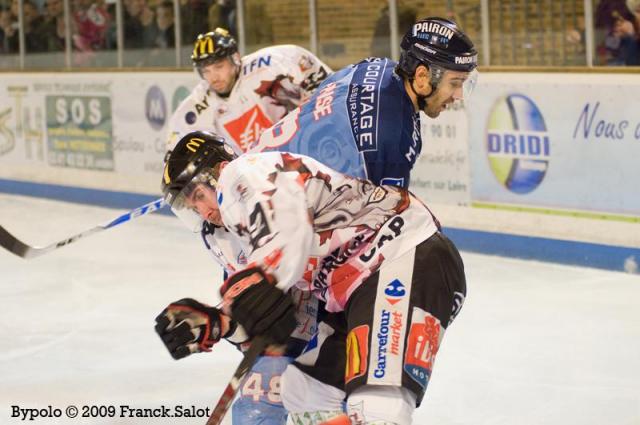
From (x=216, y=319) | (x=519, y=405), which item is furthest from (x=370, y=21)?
(x=216, y=319)

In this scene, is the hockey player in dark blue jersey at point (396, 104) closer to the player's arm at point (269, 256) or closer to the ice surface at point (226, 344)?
the player's arm at point (269, 256)

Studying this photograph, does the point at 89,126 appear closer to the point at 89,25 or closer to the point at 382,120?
the point at 89,25

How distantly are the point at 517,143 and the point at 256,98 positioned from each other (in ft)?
7.16

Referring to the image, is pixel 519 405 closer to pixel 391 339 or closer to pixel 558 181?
pixel 391 339

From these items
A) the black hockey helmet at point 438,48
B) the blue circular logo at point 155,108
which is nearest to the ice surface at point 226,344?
the black hockey helmet at point 438,48

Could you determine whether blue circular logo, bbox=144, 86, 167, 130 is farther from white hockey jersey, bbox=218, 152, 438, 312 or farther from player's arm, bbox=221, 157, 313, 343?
player's arm, bbox=221, 157, 313, 343

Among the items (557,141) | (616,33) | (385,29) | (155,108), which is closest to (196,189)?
(557,141)

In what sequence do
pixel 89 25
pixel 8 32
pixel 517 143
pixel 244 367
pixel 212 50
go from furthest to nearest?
pixel 8 32 → pixel 89 25 → pixel 517 143 → pixel 212 50 → pixel 244 367

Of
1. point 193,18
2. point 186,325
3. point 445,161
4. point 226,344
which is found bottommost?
point 226,344

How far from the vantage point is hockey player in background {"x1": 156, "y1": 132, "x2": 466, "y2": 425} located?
2.11 m

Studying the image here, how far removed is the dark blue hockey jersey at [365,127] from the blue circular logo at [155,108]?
20.4 ft

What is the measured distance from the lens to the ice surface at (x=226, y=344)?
4.07 m

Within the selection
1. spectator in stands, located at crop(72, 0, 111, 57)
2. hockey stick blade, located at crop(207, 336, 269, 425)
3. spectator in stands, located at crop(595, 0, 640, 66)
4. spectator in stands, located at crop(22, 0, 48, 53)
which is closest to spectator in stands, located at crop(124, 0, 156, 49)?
spectator in stands, located at crop(72, 0, 111, 57)

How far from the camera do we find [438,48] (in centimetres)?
262
